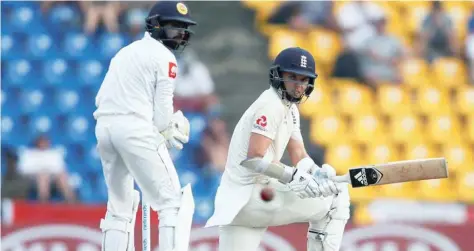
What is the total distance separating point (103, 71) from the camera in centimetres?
1288

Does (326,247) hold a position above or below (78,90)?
below

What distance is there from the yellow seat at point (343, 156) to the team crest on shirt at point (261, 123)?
6068mm

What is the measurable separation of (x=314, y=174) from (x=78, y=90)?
6.71m

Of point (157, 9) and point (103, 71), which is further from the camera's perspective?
point (103, 71)

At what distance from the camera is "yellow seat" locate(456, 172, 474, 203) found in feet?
41.0

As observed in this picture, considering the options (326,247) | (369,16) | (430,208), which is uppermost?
(369,16)

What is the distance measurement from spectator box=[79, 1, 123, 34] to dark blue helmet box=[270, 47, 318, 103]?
6616 millimetres

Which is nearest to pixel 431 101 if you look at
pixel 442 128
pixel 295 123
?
pixel 442 128

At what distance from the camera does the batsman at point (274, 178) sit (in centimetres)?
651

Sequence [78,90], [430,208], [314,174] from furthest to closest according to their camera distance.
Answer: [78,90] < [430,208] < [314,174]

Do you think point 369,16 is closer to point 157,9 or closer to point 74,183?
point 74,183

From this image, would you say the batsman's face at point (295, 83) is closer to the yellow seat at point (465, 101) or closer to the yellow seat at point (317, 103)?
the yellow seat at point (317, 103)

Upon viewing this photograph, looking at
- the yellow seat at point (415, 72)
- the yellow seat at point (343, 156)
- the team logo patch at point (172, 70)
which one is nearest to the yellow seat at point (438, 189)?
the yellow seat at point (343, 156)

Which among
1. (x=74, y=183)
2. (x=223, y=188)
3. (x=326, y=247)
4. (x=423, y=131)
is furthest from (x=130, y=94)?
(x=423, y=131)
